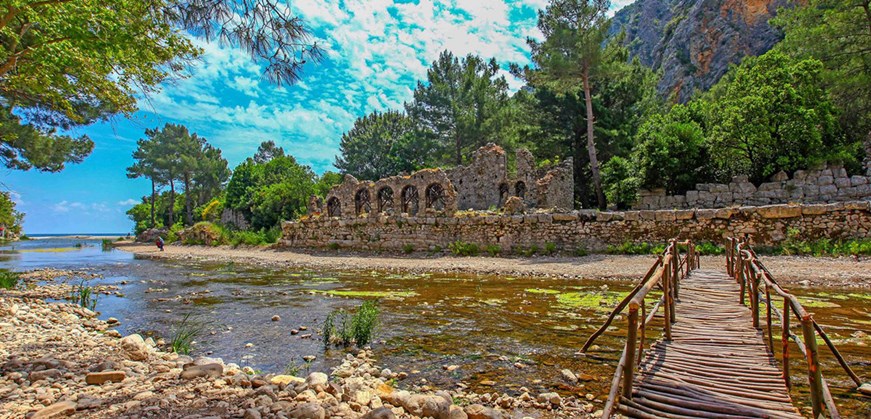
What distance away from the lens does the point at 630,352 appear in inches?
119

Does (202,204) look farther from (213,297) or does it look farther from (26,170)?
(213,297)

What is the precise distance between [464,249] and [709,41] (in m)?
49.7

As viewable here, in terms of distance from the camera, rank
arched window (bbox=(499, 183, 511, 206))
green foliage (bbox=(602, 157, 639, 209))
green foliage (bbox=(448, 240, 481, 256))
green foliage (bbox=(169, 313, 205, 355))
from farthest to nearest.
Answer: arched window (bbox=(499, 183, 511, 206)) < green foliage (bbox=(602, 157, 639, 209)) < green foliage (bbox=(448, 240, 481, 256)) < green foliage (bbox=(169, 313, 205, 355))

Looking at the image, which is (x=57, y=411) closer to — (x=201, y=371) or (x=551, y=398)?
(x=201, y=371)

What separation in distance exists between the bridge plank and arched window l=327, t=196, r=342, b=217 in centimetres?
2369

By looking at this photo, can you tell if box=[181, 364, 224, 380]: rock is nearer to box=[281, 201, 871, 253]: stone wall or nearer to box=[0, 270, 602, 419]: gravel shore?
box=[0, 270, 602, 419]: gravel shore

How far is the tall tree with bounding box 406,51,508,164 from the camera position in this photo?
32469 mm

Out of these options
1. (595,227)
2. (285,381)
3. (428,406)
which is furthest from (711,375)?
(595,227)

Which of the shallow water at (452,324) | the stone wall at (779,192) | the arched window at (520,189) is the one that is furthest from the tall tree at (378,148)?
the shallow water at (452,324)

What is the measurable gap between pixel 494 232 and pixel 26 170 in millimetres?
21105

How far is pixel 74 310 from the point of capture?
7.74 m

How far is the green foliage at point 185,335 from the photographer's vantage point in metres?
5.42

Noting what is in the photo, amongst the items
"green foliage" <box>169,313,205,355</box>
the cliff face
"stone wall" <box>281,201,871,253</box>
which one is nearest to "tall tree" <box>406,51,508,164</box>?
"stone wall" <box>281,201,871,253</box>

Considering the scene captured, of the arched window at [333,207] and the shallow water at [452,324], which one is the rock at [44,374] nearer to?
the shallow water at [452,324]
